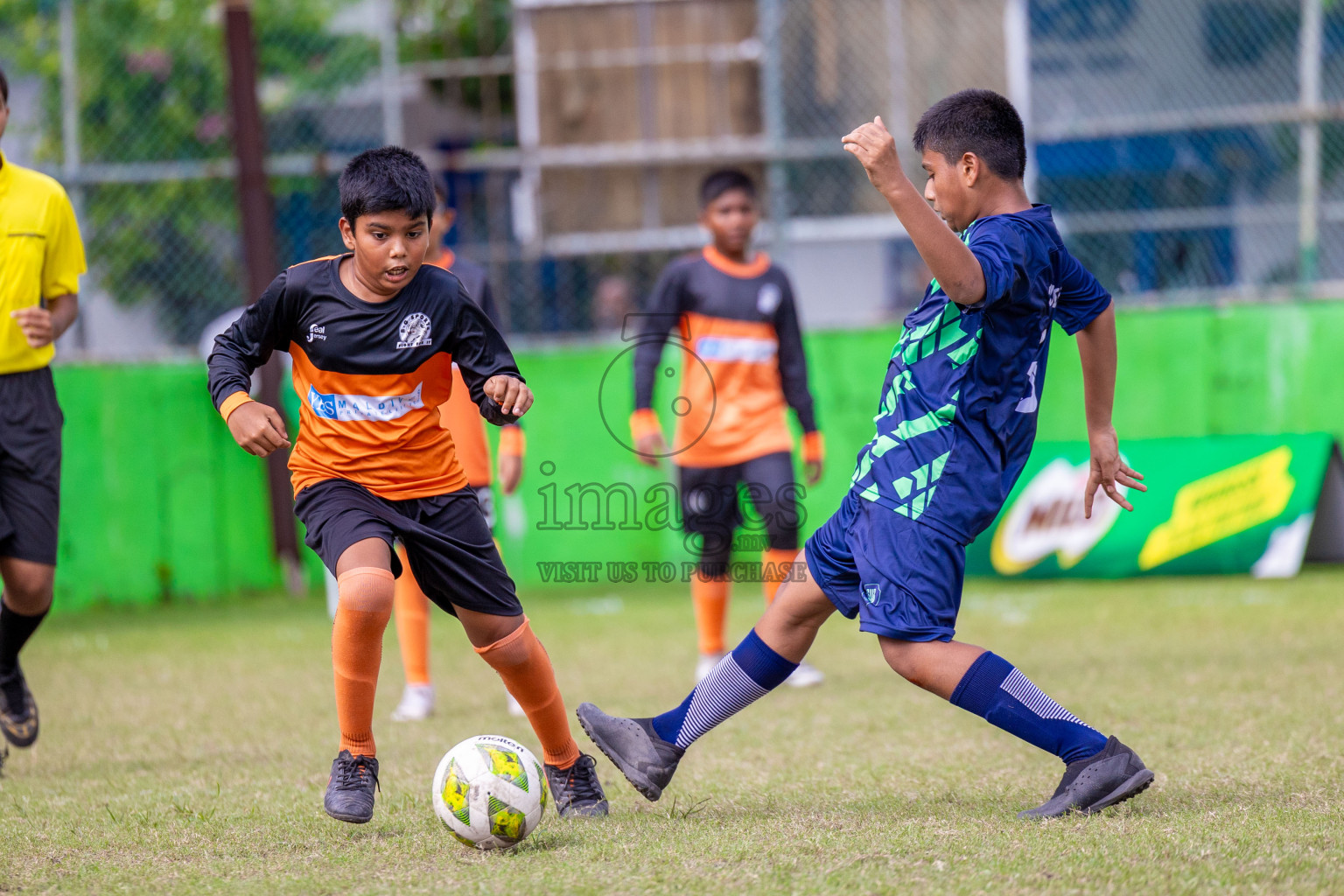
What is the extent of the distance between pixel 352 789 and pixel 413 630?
2101mm

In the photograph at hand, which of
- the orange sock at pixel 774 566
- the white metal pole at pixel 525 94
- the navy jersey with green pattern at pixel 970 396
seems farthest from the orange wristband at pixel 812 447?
the white metal pole at pixel 525 94

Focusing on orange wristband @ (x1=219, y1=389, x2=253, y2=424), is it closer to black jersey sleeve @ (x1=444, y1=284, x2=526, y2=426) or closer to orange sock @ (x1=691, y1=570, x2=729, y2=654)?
black jersey sleeve @ (x1=444, y1=284, x2=526, y2=426)

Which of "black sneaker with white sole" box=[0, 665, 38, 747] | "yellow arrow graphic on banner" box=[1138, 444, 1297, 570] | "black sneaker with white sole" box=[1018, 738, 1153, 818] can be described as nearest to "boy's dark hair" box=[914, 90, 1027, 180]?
"black sneaker with white sole" box=[1018, 738, 1153, 818]

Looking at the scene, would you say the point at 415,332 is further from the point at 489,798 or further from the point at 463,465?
the point at 463,465

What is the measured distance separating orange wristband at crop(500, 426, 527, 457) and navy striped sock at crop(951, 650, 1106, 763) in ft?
8.47

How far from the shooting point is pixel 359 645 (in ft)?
10.8

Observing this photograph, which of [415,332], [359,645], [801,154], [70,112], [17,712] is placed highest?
[70,112]

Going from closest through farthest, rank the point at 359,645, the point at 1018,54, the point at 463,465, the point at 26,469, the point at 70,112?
the point at 359,645, the point at 26,469, the point at 463,465, the point at 70,112, the point at 1018,54

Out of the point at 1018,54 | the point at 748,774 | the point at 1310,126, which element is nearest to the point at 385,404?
the point at 748,774

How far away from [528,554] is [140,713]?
410 cm

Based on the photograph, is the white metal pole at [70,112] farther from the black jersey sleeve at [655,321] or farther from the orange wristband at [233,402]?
the orange wristband at [233,402]

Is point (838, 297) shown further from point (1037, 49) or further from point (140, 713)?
point (140, 713)

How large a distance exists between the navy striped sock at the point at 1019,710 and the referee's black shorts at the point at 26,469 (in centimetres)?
294

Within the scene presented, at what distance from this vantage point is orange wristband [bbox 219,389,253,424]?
3318mm
